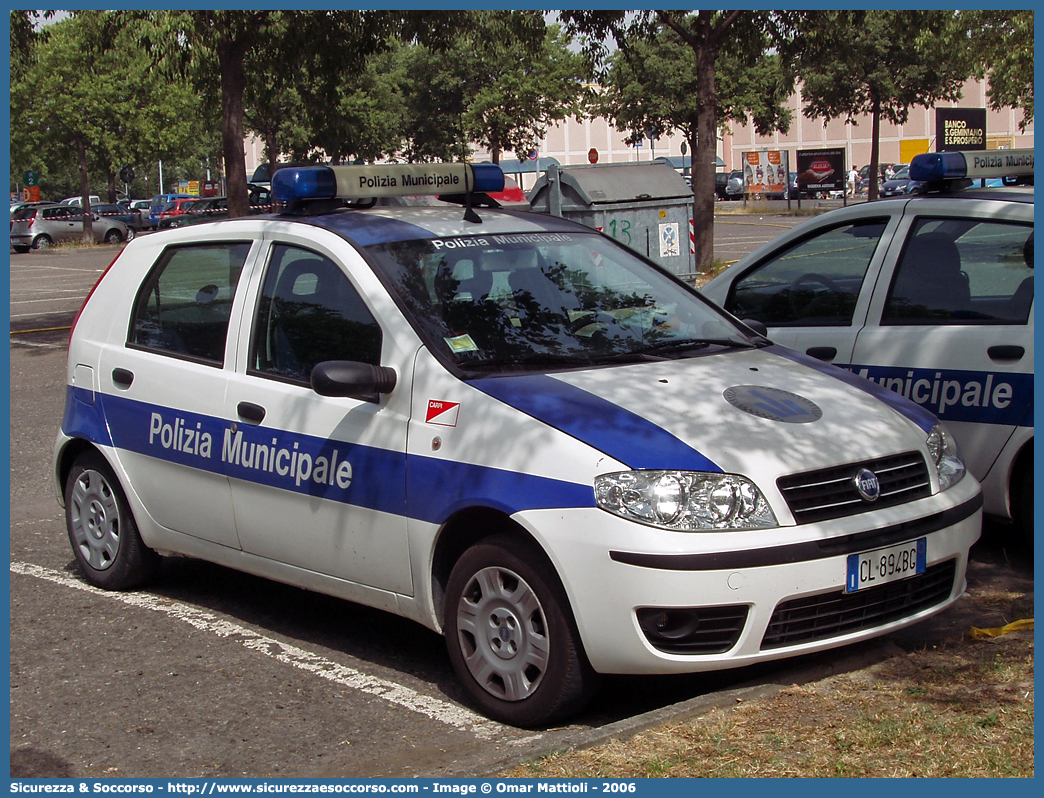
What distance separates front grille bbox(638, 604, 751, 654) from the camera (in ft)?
12.9

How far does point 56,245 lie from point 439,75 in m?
17.8

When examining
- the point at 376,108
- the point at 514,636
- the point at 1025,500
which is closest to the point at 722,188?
the point at 376,108

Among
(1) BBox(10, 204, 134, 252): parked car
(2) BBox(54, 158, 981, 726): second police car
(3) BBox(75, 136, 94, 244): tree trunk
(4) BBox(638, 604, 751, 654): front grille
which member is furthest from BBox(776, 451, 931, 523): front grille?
(3) BBox(75, 136, 94, 244): tree trunk

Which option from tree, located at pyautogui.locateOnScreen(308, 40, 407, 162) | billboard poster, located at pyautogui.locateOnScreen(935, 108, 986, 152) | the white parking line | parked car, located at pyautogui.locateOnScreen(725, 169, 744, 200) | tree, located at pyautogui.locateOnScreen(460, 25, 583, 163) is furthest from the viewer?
parked car, located at pyautogui.locateOnScreen(725, 169, 744, 200)

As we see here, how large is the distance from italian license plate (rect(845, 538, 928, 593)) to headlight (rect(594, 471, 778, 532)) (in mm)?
353

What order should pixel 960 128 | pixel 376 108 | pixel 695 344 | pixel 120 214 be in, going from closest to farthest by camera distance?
pixel 695 344 → pixel 960 128 → pixel 120 214 → pixel 376 108

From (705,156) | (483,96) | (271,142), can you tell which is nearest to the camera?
(705,156)

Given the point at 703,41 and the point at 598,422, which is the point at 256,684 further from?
the point at 703,41

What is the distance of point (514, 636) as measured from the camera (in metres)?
4.16

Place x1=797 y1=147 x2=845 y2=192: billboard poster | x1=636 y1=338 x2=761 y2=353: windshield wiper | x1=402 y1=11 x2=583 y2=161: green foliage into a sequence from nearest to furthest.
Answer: x1=636 y1=338 x2=761 y2=353: windshield wiper, x1=797 y1=147 x2=845 y2=192: billboard poster, x1=402 y1=11 x2=583 y2=161: green foliage

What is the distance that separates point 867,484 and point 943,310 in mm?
2034

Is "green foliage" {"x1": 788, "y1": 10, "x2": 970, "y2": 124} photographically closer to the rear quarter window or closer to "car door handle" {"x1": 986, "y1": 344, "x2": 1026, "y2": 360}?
"car door handle" {"x1": 986, "y1": 344, "x2": 1026, "y2": 360}

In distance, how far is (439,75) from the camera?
55062mm

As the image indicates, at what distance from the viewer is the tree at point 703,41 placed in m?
18.5
